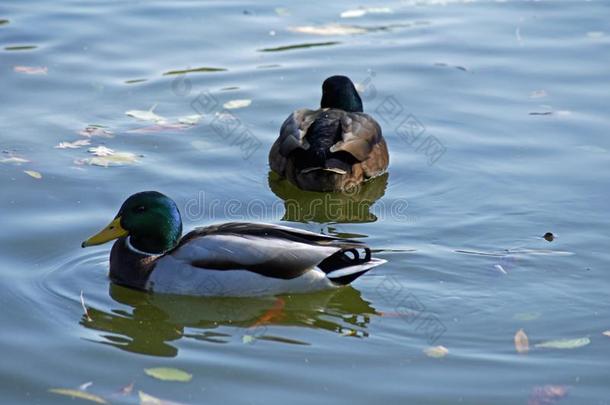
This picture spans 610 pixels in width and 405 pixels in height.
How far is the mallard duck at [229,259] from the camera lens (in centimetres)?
765

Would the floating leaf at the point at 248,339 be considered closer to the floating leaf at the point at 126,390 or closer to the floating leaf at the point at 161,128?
the floating leaf at the point at 126,390

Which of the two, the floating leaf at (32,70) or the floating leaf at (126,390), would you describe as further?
the floating leaf at (32,70)

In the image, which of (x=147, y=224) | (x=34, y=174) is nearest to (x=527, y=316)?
(x=147, y=224)

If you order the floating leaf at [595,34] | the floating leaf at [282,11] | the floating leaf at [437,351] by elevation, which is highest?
the floating leaf at [282,11]

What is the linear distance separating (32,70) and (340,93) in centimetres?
340

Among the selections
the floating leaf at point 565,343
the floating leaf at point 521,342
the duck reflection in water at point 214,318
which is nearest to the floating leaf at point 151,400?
the duck reflection in water at point 214,318

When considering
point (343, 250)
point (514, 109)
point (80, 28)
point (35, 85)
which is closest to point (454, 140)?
point (514, 109)

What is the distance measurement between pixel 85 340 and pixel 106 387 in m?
0.67

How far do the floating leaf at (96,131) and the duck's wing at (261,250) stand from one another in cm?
304

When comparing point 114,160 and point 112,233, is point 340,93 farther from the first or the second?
point 112,233

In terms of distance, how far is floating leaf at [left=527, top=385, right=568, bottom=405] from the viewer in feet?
20.6

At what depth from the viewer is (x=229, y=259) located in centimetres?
764

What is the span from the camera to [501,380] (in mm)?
6449

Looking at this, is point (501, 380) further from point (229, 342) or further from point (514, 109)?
point (514, 109)
